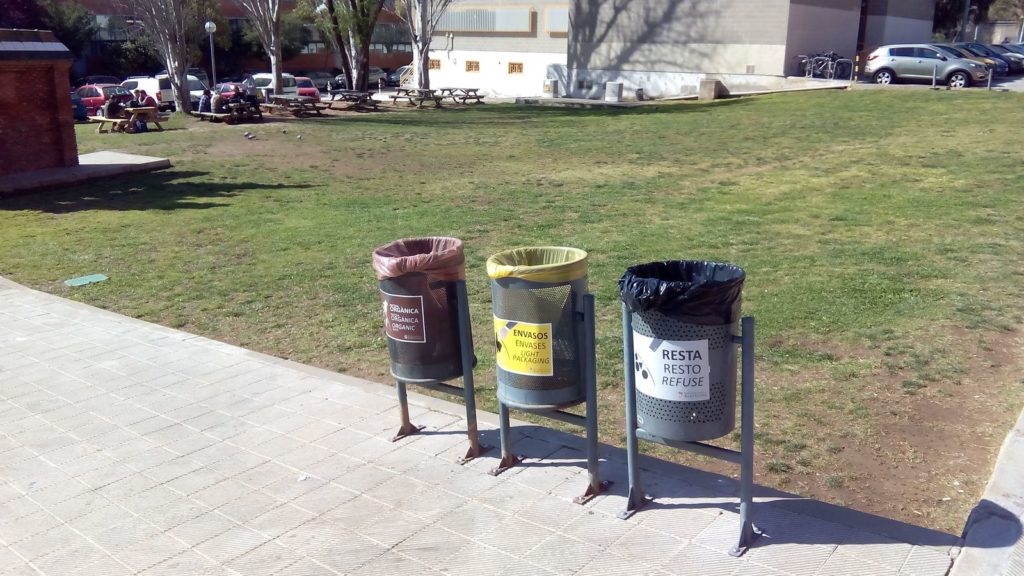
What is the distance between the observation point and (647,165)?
1806 cm

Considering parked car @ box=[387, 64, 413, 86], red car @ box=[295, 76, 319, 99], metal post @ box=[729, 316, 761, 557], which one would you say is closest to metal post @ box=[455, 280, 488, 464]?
metal post @ box=[729, 316, 761, 557]

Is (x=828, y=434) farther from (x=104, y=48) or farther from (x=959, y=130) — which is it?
(x=104, y=48)

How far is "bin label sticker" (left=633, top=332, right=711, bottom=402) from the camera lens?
387 cm

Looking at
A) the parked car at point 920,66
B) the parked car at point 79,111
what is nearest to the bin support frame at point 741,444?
the parked car at point 920,66

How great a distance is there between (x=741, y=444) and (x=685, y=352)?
1.80 ft

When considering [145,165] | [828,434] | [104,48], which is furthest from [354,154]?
[104,48]

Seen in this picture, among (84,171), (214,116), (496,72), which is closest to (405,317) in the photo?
(84,171)

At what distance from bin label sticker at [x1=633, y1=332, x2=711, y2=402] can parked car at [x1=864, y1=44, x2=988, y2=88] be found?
3104cm

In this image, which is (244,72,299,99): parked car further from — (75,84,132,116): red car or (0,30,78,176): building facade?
(0,30,78,176): building facade

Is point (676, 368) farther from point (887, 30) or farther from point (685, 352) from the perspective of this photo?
point (887, 30)

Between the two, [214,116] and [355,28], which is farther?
[355,28]

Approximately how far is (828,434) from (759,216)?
738 cm

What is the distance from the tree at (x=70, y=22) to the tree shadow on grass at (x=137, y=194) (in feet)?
144

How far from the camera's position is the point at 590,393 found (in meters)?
4.38
